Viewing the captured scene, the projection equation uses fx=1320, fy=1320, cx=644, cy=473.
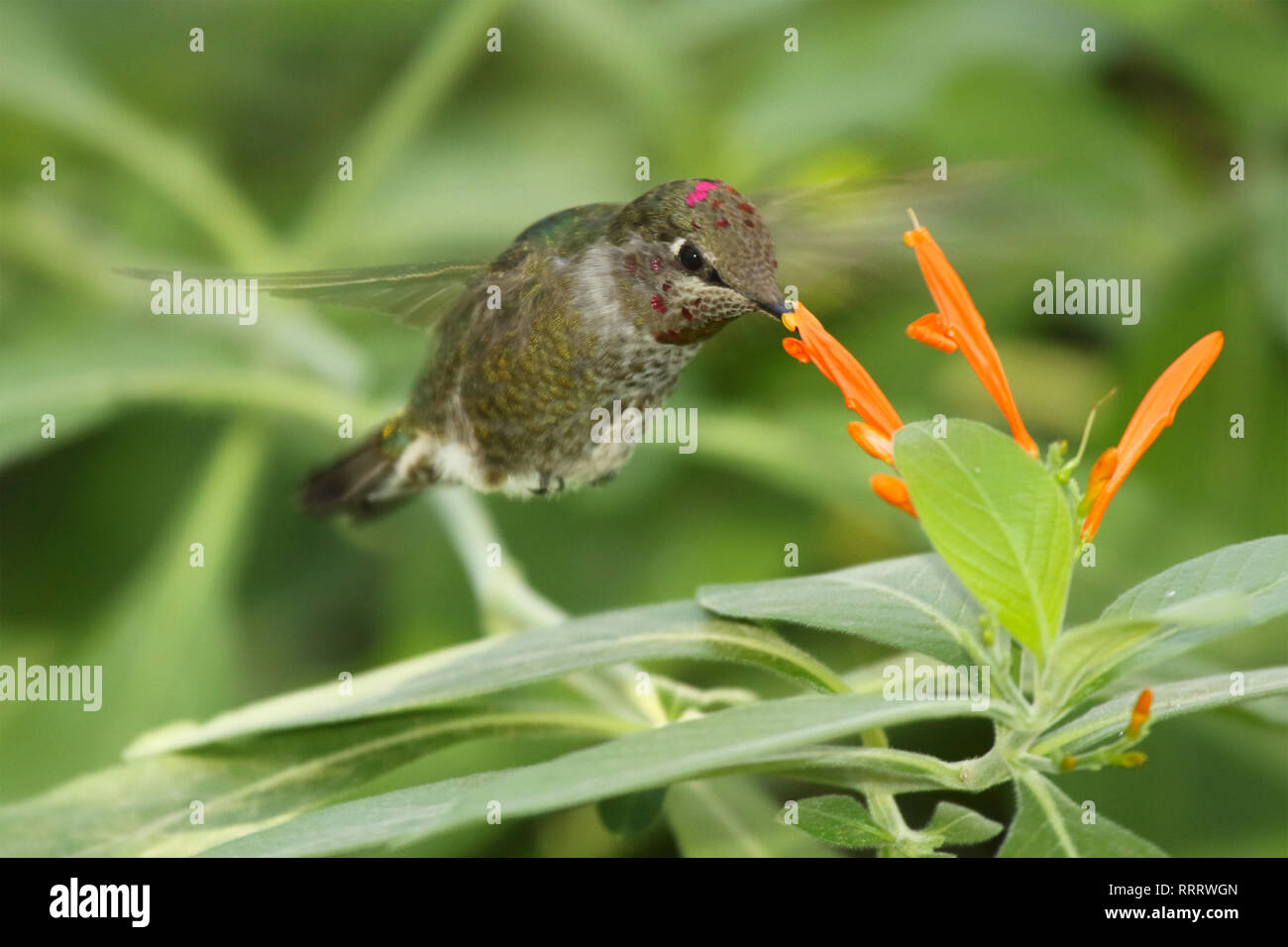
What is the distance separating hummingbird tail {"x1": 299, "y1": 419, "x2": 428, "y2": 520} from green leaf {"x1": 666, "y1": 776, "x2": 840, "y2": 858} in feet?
1.72

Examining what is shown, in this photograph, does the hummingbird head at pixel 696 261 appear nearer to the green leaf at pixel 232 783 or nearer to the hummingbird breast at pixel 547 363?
the hummingbird breast at pixel 547 363

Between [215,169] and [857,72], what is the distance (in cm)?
135

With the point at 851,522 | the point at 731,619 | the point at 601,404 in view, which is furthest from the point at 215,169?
the point at 731,619

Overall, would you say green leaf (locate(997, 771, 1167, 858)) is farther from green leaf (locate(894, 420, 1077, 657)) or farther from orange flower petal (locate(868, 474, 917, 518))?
orange flower petal (locate(868, 474, 917, 518))

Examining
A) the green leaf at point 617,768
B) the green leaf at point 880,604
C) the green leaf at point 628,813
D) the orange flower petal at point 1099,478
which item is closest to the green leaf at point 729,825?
the green leaf at point 628,813

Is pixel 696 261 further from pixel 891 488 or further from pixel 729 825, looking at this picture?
pixel 729 825

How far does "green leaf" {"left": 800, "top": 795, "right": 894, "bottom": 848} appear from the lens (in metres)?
1.12

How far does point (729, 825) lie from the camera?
153cm

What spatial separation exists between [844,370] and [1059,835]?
408mm

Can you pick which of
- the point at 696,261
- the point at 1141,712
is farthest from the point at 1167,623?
the point at 696,261

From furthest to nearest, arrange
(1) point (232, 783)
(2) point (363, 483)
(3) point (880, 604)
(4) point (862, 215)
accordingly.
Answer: (2) point (363, 483) → (1) point (232, 783) → (4) point (862, 215) → (3) point (880, 604)

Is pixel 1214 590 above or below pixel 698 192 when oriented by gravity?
below

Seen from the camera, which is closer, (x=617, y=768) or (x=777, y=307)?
(x=617, y=768)

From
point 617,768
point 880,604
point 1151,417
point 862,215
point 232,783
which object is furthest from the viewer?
point 232,783
